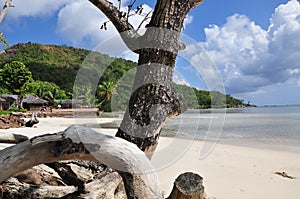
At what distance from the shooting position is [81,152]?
184cm

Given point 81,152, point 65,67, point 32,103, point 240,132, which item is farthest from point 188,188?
point 65,67

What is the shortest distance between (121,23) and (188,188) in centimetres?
166

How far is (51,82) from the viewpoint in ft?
221

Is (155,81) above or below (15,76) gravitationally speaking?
below

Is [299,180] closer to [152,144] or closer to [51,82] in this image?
[152,144]

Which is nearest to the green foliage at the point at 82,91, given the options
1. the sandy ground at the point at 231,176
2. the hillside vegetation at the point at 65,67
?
the hillside vegetation at the point at 65,67

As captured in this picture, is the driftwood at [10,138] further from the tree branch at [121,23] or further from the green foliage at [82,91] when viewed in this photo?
the tree branch at [121,23]

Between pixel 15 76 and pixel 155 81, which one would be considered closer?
pixel 155 81

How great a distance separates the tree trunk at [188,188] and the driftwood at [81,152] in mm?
247

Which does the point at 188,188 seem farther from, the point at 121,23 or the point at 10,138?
the point at 10,138

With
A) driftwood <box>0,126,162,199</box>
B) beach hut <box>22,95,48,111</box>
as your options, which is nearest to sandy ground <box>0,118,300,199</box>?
driftwood <box>0,126,162,199</box>

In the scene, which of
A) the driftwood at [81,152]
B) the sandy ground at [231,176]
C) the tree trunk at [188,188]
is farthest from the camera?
the sandy ground at [231,176]

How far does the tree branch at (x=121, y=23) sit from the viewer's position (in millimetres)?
2434

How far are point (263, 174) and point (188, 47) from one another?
4.59 m
